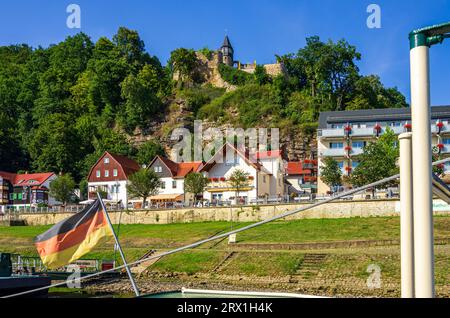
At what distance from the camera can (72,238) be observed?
42.8ft

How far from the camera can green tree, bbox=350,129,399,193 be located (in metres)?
57.0

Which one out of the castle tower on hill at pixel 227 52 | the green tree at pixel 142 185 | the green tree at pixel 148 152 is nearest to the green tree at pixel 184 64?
the castle tower on hill at pixel 227 52

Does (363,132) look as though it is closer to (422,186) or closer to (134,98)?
(134,98)

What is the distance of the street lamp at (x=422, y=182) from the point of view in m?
4.66

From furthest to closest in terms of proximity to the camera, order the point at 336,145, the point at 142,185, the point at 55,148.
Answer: the point at 55,148 < the point at 336,145 < the point at 142,185

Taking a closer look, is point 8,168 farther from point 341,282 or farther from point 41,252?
point 41,252

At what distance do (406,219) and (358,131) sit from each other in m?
69.5

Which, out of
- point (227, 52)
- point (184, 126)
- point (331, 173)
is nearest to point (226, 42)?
point (227, 52)

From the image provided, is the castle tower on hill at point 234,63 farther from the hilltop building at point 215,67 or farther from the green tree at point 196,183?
the green tree at point 196,183

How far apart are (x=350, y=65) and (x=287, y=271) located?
67184mm

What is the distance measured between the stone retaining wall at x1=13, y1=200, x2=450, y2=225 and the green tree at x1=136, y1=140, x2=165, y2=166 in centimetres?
2524

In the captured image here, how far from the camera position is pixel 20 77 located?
420ft

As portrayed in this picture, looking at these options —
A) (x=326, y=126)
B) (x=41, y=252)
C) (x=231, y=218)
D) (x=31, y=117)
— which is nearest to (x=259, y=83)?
(x=326, y=126)

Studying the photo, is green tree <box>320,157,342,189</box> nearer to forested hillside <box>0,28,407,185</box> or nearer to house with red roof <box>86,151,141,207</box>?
forested hillside <box>0,28,407,185</box>
